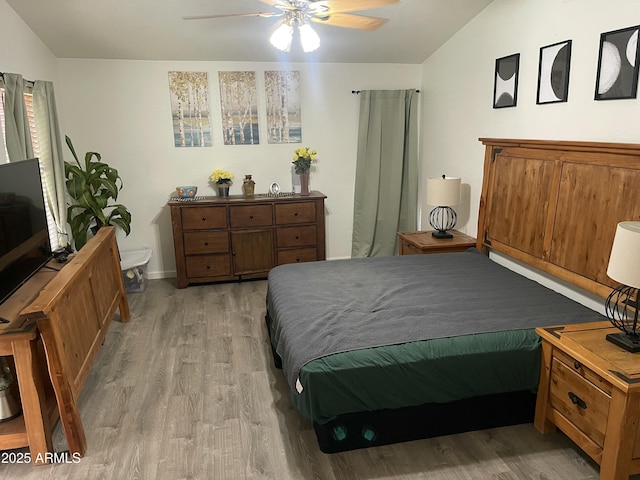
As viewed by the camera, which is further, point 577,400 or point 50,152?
point 50,152

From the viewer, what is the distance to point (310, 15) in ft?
8.52

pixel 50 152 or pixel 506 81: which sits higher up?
pixel 506 81

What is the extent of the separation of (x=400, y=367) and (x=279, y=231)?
269 cm

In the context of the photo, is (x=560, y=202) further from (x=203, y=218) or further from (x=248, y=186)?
(x=203, y=218)

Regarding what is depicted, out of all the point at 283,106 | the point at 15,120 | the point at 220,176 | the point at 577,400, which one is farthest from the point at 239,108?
the point at 577,400

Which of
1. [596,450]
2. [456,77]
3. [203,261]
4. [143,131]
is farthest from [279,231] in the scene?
[596,450]

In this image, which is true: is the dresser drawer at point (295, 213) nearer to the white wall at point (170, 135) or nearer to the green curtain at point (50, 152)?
the white wall at point (170, 135)

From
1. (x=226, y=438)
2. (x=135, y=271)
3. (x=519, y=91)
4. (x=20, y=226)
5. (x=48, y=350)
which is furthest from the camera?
(x=135, y=271)

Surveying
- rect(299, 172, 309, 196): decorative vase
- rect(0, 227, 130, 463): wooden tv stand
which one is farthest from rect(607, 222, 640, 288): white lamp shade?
rect(299, 172, 309, 196): decorative vase

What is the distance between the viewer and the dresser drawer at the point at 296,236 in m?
4.58

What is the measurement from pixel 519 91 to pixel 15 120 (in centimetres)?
334

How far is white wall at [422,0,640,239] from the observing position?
2549 mm

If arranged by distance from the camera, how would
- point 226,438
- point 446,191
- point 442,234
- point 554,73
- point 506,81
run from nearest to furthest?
point 226,438 < point 554,73 < point 506,81 < point 446,191 < point 442,234

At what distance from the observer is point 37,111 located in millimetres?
3396
